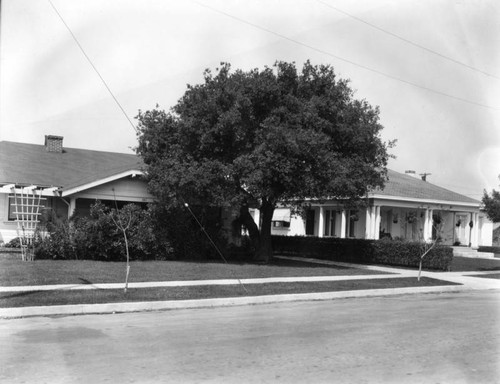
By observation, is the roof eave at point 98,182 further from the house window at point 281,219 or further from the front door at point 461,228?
the front door at point 461,228

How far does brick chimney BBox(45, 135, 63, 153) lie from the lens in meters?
29.1

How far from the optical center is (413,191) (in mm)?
34000

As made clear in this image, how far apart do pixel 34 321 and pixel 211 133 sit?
33.9 ft

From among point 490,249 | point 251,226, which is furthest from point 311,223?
point 251,226

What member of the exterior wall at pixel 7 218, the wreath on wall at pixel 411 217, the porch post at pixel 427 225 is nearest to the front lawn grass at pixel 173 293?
the exterior wall at pixel 7 218

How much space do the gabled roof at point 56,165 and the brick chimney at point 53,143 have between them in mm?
254

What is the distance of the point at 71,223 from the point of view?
20.1m

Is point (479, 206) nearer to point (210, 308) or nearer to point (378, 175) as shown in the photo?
point (378, 175)

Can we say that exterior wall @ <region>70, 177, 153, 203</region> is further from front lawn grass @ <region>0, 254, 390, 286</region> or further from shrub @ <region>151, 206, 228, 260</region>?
front lawn grass @ <region>0, 254, 390, 286</region>

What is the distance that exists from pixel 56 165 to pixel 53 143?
326 centimetres

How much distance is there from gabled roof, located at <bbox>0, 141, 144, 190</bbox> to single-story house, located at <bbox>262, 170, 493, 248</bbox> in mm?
10997

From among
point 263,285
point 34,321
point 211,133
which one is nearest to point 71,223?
point 211,133

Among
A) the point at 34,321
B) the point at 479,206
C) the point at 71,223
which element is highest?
the point at 479,206

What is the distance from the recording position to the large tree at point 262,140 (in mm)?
18266
